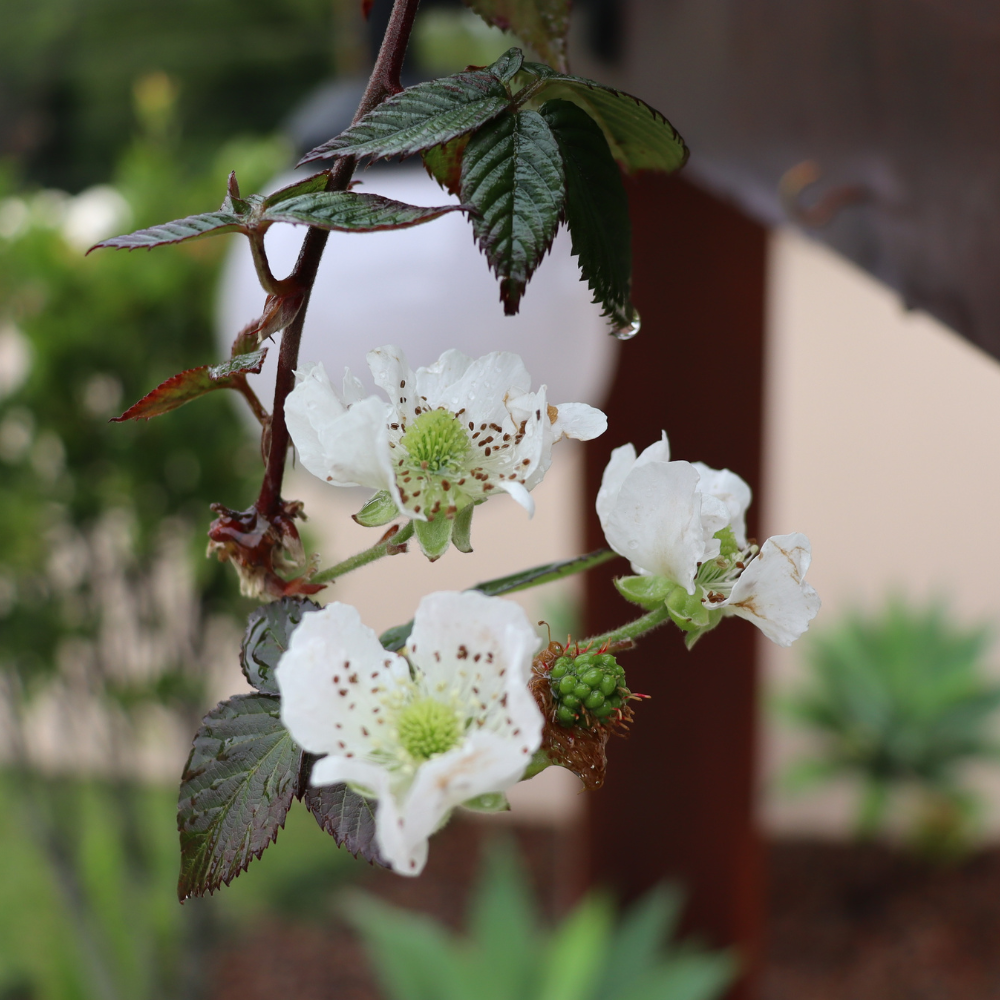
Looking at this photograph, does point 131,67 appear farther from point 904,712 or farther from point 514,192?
point 514,192

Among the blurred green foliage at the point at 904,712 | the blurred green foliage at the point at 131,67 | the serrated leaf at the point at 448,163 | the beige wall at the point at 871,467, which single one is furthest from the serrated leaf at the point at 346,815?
the blurred green foliage at the point at 131,67

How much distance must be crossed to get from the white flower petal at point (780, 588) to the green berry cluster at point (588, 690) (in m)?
0.03

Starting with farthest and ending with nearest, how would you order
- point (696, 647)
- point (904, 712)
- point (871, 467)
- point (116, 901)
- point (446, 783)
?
point (871, 467)
point (904, 712)
point (116, 901)
point (696, 647)
point (446, 783)

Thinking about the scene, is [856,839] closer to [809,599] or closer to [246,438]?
[246,438]

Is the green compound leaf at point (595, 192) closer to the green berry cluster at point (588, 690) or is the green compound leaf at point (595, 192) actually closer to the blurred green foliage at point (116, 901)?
the green berry cluster at point (588, 690)

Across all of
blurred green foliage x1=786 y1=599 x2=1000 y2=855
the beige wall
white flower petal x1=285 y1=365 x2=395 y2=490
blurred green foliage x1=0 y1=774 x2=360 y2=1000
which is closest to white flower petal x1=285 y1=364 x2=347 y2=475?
white flower petal x1=285 y1=365 x2=395 y2=490

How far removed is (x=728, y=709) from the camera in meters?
1.45

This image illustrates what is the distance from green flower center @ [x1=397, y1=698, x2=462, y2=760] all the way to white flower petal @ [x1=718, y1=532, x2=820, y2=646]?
59mm

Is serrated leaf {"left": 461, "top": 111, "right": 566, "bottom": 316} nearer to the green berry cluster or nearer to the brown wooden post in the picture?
the green berry cluster

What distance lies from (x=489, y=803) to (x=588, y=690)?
0.03 meters

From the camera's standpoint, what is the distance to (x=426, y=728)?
17 centimetres

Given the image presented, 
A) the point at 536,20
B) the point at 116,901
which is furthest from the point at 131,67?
the point at 536,20

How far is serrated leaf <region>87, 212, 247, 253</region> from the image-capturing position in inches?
6.5

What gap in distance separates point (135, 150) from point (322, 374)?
5.75ft
